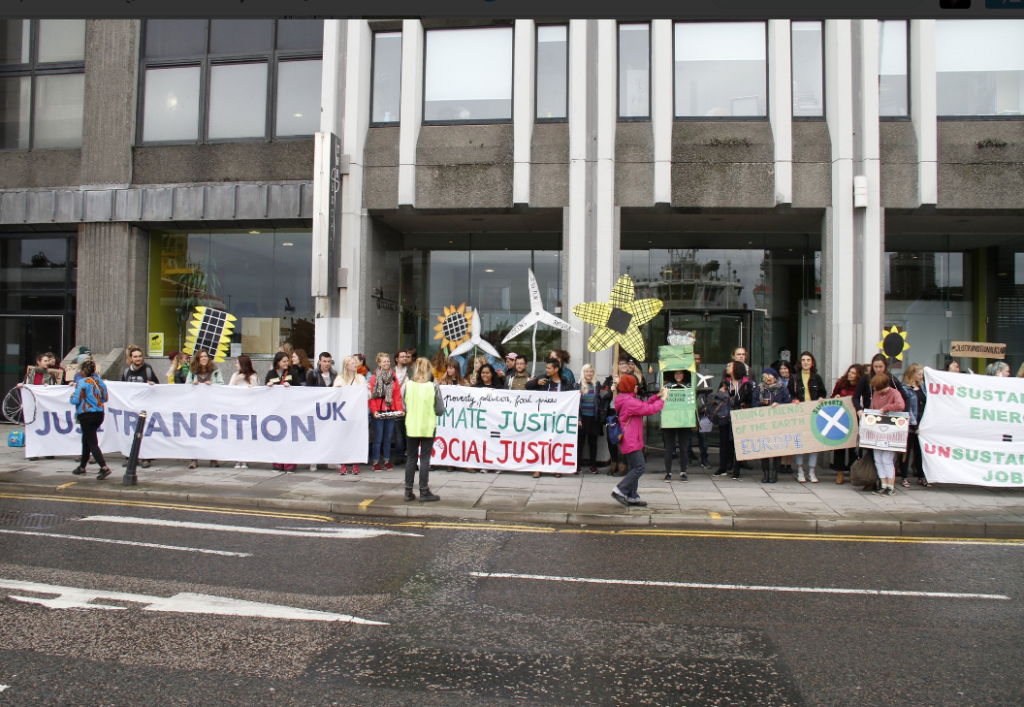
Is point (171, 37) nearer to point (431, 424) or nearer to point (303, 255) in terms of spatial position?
point (303, 255)

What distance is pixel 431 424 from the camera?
9.56 m

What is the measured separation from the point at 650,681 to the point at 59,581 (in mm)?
4817

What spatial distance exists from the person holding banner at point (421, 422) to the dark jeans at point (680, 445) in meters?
3.91

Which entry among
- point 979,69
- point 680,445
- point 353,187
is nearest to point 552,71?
point 353,187

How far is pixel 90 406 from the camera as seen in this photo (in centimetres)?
1082

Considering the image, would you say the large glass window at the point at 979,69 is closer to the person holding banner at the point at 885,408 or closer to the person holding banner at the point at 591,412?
the person holding banner at the point at 885,408

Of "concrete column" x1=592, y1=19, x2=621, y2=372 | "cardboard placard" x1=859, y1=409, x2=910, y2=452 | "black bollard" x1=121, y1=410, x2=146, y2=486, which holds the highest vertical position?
"concrete column" x1=592, y1=19, x2=621, y2=372

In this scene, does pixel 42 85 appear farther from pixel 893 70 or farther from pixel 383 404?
pixel 893 70

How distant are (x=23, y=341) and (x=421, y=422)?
1258cm

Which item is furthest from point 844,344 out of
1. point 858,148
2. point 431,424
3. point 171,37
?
point 171,37

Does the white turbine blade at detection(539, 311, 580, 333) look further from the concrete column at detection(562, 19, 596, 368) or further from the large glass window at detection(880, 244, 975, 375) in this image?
the large glass window at detection(880, 244, 975, 375)

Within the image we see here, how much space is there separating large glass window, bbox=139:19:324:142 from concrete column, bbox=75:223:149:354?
2.31 m

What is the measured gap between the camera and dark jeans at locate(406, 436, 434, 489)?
9586 millimetres

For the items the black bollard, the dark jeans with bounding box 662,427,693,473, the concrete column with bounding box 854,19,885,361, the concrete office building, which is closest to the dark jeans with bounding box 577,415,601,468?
the dark jeans with bounding box 662,427,693,473
